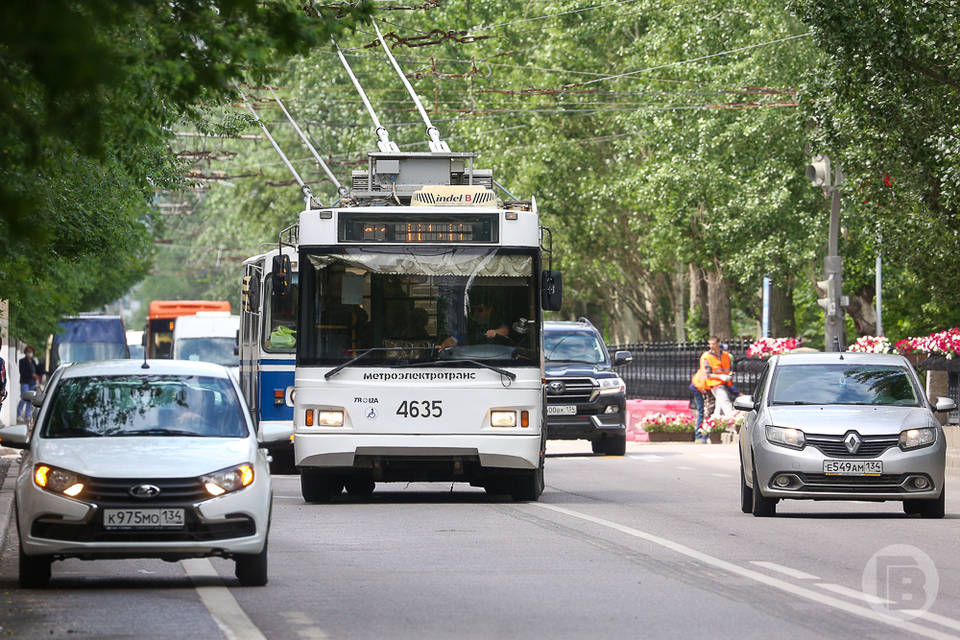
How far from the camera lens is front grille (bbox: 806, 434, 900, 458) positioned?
1730 cm

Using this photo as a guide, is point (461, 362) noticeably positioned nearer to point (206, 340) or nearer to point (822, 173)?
point (822, 173)

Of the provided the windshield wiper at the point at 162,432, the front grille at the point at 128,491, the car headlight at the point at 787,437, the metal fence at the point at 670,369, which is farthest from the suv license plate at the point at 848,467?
the metal fence at the point at 670,369

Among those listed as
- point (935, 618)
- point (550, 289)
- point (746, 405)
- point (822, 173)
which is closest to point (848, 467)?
point (746, 405)

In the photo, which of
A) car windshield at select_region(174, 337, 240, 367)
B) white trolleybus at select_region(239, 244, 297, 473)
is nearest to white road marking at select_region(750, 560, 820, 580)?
white trolleybus at select_region(239, 244, 297, 473)

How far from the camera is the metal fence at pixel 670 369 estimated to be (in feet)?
133

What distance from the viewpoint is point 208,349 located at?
41.1m

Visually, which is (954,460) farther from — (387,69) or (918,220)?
(387,69)

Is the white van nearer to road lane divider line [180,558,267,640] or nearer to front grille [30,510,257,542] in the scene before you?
road lane divider line [180,558,267,640]

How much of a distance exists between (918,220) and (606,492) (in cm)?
992

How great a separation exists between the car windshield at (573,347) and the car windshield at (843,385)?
11.6 m

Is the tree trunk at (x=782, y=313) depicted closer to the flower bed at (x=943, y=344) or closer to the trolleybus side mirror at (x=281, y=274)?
the flower bed at (x=943, y=344)

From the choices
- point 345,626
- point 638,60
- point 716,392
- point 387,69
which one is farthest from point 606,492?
point 387,69

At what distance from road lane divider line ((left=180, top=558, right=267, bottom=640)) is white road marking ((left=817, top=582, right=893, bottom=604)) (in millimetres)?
3553

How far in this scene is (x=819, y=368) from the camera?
18.5m
